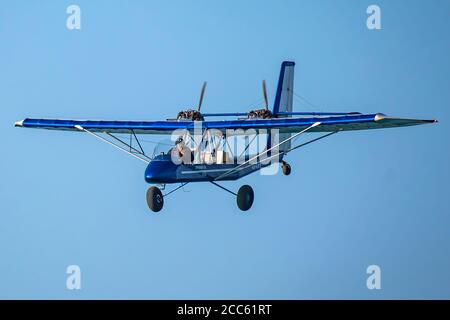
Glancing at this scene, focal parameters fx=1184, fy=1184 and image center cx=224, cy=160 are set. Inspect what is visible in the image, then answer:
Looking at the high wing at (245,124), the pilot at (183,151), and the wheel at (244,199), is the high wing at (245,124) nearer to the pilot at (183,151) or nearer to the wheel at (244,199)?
the pilot at (183,151)

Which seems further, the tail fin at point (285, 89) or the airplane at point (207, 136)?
the tail fin at point (285, 89)

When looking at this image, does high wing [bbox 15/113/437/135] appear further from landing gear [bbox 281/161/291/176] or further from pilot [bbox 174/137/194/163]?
landing gear [bbox 281/161/291/176]

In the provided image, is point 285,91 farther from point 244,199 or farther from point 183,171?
point 183,171

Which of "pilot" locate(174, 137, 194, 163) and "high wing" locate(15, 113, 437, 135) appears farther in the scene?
"pilot" locate(174, 137, 194, 163)

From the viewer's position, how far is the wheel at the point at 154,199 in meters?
45.0

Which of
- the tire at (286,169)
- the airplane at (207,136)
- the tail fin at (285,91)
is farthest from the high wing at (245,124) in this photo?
the tail fin at (285,91)

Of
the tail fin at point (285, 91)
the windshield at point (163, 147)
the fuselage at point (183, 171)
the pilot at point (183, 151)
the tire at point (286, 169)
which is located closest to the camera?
the fuselage at point (183, 171)

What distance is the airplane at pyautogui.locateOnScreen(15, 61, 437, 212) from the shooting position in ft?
147

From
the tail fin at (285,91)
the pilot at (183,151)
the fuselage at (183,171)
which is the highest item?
the tail fin at (285,91)

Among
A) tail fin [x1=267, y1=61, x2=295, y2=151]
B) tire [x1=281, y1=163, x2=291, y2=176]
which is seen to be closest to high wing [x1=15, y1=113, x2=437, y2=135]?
tire [x1=281, y1=163, x2=291, y2=176]

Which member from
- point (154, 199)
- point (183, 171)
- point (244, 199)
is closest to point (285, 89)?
point (244, 199)
